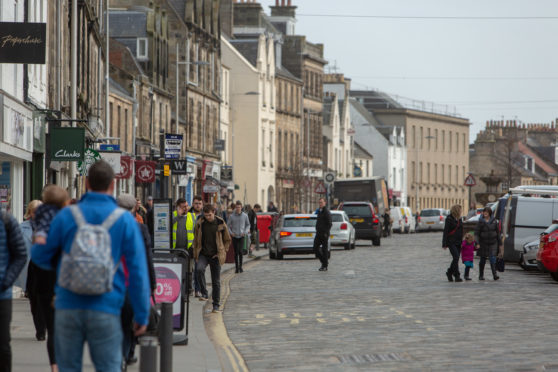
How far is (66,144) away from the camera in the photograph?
26219mm

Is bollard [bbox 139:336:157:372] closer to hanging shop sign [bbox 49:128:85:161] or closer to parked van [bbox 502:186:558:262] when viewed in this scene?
hanging shop sign [bbox 49:128:85:161]

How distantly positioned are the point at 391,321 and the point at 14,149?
30.4 feet

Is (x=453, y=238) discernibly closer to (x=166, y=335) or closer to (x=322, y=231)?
(x=322, y=231)

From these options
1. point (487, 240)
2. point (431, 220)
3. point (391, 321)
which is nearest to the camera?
point (391, 321)

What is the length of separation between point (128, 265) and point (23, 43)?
1258 centimetres

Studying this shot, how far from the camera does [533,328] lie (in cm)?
1590

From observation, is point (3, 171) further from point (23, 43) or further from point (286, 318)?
point (286, 318)

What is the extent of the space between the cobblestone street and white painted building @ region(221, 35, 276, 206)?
5430 cm

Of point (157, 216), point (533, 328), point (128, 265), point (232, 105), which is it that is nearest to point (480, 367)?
point (533, 328)

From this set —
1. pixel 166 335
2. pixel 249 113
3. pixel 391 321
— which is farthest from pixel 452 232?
pixel 249 113

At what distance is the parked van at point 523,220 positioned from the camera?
1258 inches

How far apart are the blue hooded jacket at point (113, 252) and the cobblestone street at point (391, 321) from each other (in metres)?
4.96

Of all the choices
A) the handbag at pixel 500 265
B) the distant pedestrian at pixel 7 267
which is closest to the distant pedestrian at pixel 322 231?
the handbag at pixel 500 265

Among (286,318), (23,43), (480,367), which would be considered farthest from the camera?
(23,43)
